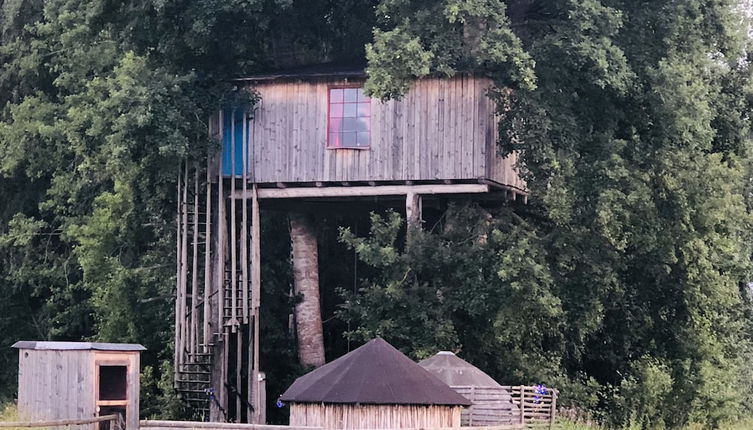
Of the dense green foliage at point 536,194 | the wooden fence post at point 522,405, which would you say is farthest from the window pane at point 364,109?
the wooden fence post at point 522,405

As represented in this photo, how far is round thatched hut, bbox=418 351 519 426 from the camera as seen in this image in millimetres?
28828

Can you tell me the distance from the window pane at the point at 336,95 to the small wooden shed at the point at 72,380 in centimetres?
846

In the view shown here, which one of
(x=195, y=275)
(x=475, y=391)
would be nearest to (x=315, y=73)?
(x=195, y=275)

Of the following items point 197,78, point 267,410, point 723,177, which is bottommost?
point 267,410

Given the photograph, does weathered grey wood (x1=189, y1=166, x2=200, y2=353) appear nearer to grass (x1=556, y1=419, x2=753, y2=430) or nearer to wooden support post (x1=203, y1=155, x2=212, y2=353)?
wooden support post (x1=203, y1=155, x2=212, y2=353)

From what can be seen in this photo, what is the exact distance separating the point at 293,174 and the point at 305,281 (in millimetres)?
3994

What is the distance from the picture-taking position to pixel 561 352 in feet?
112

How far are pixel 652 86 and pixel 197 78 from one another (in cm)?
1040

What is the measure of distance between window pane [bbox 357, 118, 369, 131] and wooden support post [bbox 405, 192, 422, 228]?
182 cm

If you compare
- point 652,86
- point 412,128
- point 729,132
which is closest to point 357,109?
point 412,128

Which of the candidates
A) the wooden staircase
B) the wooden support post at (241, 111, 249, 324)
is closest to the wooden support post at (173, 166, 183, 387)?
the wooden staircase

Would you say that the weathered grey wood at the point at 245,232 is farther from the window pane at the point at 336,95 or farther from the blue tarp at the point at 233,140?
the window pane at the point at 336,95

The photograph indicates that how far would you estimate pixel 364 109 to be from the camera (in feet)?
108

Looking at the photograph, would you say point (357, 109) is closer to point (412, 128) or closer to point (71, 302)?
point (412, 128)
